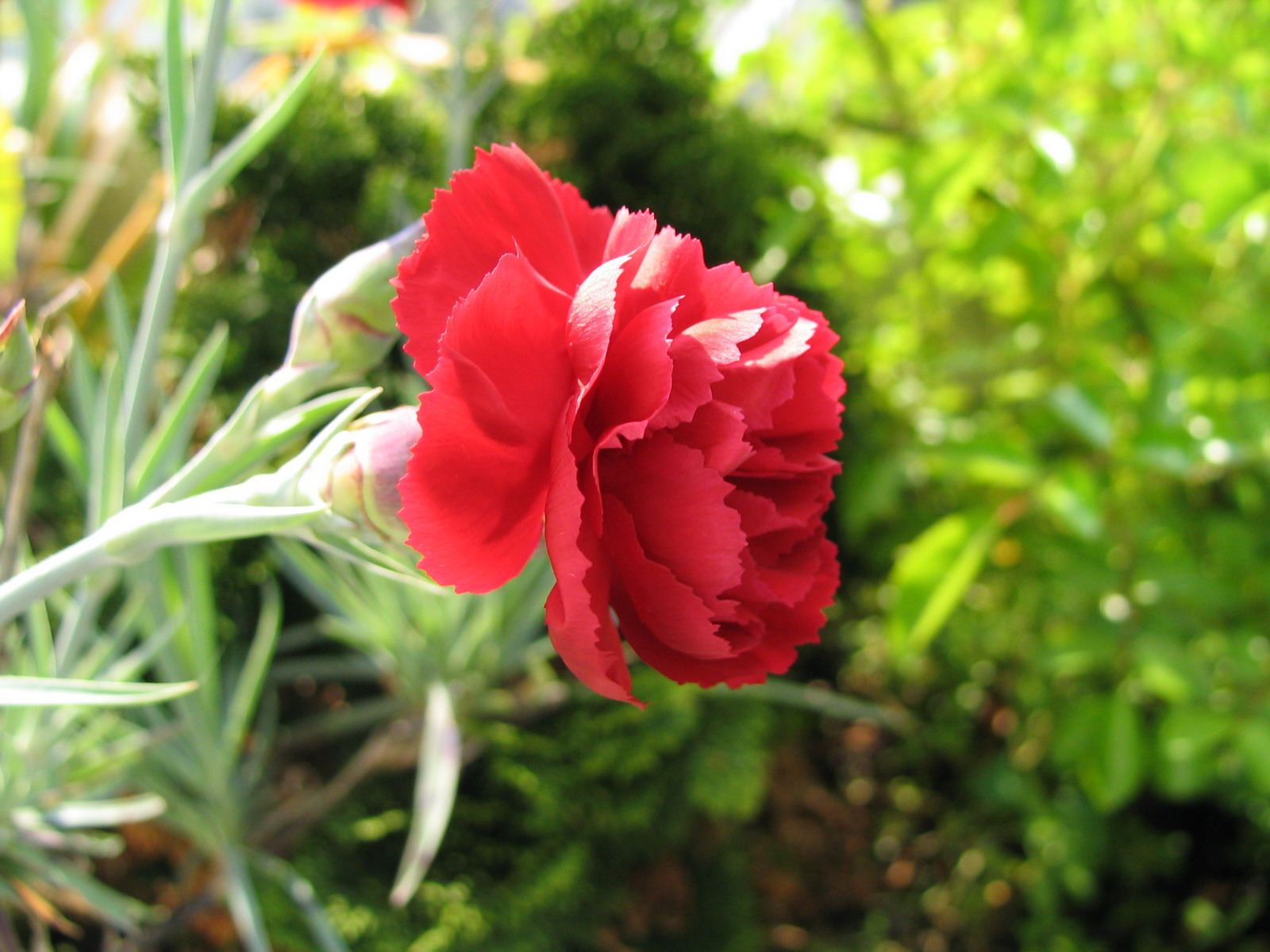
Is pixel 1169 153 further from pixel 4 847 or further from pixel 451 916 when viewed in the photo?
pixel 4 847

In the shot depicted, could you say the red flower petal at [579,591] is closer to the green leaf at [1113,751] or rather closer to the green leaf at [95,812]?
the green leaf at [95,812]

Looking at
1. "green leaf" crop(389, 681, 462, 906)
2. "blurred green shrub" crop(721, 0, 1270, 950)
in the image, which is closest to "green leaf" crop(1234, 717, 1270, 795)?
"blurred green shrub" crop(721, 0, 1270, 950)

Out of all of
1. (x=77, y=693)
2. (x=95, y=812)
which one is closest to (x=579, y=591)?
(x=77, y=693)

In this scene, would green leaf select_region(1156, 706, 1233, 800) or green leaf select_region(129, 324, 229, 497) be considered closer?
green leaf select_region(129, 324, 229, 497)

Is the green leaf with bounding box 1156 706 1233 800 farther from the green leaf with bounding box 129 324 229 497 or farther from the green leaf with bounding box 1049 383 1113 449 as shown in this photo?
the green leaf with bounding box 129 324 229 497

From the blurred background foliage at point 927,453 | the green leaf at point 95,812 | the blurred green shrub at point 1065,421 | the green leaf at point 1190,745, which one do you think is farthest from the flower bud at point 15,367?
the green leaf at point 1190,745

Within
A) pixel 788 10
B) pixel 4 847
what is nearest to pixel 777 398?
pixel 4 847
